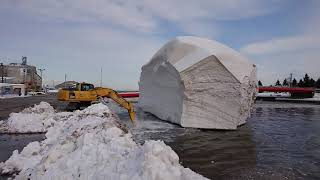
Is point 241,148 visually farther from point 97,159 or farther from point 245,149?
point 97,159

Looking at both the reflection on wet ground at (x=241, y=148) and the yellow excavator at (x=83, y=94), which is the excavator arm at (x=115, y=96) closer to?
the yellow excavator at (x=83, y=94)

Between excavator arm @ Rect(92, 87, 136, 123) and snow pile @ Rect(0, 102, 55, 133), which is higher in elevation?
excavator arm @ Rect(92, 87, 136, 123)

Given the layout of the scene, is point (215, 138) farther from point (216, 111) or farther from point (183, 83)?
point (183, 83)

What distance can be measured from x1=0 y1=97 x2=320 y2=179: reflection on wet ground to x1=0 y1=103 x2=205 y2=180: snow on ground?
2321mm

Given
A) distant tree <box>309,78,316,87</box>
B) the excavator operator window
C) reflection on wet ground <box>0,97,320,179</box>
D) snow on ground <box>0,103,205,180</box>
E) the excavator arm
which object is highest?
distant tree <box>309,78,316,87</box>

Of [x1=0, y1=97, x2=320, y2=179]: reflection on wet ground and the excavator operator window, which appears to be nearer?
→ [x1=0, y1=97, x2=320, y2=179]: reflection on wet ground

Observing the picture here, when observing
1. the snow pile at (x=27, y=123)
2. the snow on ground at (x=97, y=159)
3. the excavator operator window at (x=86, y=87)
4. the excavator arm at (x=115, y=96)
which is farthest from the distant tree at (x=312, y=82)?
the snow on ground at (x=97, y=159)

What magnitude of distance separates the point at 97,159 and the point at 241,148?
7.79 metres

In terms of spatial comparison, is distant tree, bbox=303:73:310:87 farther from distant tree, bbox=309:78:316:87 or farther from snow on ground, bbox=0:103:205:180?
snow on ground, bbox=0:103:205:180

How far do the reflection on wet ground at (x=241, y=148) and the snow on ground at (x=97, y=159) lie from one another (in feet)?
7.62

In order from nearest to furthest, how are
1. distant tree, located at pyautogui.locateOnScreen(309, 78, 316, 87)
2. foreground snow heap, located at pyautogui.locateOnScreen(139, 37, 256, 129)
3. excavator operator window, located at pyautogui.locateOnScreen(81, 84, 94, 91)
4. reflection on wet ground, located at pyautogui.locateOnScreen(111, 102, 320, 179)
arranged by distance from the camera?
1. reflection on wet ground, located at pyautogui.locateOnScreen(111, 102, 320, 179)
2. foreground snow heap, located at pyautogui.locateOnScreen(139, 37, 256, 129)
3. excavator operator window, located at pyautogui.locateOnScreen(81, 84, 94, 91)
4. distant tree, located at pyautogui.locateOnScreen(309, 78, 316, 87)

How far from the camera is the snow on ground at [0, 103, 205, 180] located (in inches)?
243

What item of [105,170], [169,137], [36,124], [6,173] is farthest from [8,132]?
[105,170]

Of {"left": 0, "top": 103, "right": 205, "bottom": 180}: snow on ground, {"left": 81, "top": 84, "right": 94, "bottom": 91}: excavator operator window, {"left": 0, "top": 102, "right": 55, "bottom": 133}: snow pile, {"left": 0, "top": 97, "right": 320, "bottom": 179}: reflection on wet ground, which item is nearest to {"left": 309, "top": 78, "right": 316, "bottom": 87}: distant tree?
{"left": 0, "top": 97, "right": 320, "bottom": 179}: reflection on wet ground
